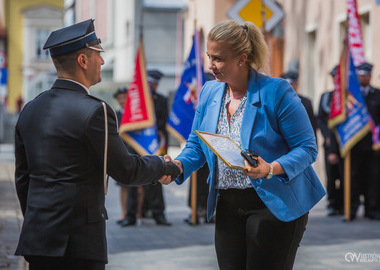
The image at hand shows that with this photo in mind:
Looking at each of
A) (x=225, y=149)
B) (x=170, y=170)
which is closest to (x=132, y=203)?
(x=170, y=170)

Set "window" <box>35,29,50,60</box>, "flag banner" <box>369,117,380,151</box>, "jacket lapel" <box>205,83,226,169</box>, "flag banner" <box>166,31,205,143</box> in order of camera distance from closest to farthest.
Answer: "jacket lapel" <box>205,83,226,169</box>, "flag banner" <box>166,31,205,143</box>, "flag banner" <box>369,117,380,151</box>, "window" <box>35,29,50,60</box>

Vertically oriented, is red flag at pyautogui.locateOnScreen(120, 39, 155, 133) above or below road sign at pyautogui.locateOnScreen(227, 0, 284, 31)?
below

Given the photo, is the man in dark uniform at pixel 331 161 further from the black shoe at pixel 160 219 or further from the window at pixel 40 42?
the window at pixel 40 42

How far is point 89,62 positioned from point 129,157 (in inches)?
18.8

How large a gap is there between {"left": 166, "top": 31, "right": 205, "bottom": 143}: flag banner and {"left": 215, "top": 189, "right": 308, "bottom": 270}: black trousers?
713 centimetres

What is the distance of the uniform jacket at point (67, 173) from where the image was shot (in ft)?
12.1

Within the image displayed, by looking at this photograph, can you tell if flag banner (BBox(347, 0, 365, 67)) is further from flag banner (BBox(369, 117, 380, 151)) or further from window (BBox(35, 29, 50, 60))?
window (BBox(35, 29, 50, 60))

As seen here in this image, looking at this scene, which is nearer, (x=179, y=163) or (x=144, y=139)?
(x=179, y=163)

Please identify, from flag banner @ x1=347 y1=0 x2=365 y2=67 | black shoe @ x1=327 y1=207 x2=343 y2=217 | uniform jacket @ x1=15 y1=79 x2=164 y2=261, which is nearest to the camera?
uniform jacket @ x1=15 y1=79 x2=164 y2=261

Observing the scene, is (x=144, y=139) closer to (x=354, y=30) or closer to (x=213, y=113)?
(x=354, y=30)

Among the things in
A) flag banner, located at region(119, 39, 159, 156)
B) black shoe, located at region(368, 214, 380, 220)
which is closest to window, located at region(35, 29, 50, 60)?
flag banner, located at region(119, 39, 159, 156)

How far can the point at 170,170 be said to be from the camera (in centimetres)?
432
